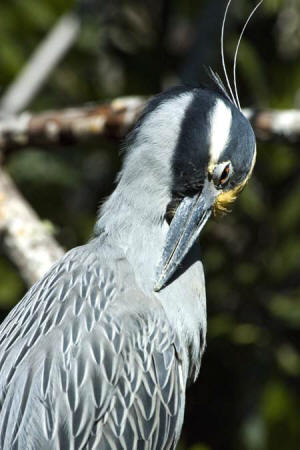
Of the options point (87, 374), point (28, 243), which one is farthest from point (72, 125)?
Answer: point (87, 374)

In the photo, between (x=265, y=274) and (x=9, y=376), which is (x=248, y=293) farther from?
(x=9, y=376)

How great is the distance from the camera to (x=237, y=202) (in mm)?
5160

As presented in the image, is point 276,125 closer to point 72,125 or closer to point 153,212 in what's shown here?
point 153,212

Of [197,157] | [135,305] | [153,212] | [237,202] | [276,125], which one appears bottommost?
[237,202]

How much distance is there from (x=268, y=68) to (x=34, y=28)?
136 centimetres

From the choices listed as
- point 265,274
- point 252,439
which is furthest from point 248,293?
point 252,439

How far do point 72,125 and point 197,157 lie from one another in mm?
1023

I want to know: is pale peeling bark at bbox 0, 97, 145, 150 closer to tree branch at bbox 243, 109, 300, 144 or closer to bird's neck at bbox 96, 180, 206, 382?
tree branch at bbox 243, 109, 300, 144

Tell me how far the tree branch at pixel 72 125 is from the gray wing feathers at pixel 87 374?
3.07 feet

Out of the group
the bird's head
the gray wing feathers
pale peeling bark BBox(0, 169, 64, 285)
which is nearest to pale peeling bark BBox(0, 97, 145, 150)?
pale peeling bark BBox(0, 169, 64, 285)

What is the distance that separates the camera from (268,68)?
5.34m

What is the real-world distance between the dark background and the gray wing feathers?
153cm

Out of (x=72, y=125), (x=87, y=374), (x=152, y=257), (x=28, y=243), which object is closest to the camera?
(x=87, y=374)

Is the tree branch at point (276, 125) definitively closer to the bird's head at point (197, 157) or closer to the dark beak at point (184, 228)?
the bird's head at point (197, 157)
